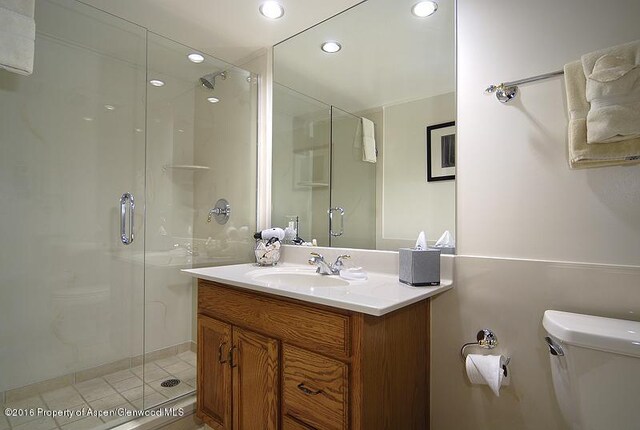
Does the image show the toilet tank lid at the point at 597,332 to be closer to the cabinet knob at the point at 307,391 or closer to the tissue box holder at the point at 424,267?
the tissue box holder at the point at 424,267

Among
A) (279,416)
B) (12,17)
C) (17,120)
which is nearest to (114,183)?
(17,120)

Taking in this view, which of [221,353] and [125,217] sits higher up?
[125,217]

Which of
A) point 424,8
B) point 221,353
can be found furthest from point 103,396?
point 424,8

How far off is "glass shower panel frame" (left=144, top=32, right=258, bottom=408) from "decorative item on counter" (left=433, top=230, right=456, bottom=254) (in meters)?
1.24

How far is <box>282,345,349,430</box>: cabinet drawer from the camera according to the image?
3.26 ft

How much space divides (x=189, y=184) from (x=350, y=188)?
1.26 meters

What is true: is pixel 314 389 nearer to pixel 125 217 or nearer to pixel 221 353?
pixel 221 353

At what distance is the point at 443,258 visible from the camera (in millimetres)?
1288

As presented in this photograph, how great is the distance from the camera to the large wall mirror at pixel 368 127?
1408 millimetres

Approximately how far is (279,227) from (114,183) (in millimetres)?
1125

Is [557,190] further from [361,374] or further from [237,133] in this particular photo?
[237,133]

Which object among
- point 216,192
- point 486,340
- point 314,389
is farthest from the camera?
point 216,192

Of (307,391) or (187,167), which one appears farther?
(187,167)

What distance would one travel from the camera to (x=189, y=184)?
233 cm
